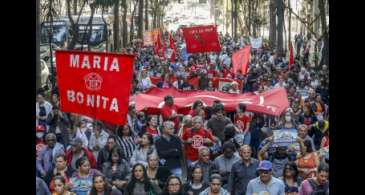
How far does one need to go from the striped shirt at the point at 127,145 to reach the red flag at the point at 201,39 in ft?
40.9

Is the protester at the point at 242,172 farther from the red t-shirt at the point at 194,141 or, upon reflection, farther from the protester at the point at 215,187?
the red t-shirt at the point at 194,141

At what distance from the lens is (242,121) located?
12.7 metres

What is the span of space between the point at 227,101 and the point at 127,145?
11.3 feet

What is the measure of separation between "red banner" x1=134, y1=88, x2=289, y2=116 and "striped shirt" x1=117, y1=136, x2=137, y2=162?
2515mm

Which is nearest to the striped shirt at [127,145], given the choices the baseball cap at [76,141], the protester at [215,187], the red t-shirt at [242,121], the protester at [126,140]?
the protester at [126,140]

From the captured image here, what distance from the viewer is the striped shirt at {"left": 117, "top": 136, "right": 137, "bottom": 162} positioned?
10.4 meters

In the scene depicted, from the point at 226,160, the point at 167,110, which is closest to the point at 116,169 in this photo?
the point at 226,160

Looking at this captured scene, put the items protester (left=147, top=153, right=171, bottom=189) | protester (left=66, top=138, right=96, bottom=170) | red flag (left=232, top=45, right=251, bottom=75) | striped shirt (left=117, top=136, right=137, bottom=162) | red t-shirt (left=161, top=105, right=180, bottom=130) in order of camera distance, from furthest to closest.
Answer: red flag (left=232, top=45, right=251, bottom=75) → red t-shirt (left=161, top=105, right=180, bottom=130) → striped shirt (left=117, top=136, right=137, bottom=162) → protester (left=66, top=138, right=96, bottom=170) → protester (left=147, top=153, right=171, bottom=189)

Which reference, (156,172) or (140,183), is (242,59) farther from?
(140,183)

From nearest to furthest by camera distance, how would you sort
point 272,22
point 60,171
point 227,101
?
point 60,171, point 227,101, point 272,22

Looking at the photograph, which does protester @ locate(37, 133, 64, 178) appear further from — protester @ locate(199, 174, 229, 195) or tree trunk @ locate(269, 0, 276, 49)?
tree trunk @ locate(269, 0, 276, 49)

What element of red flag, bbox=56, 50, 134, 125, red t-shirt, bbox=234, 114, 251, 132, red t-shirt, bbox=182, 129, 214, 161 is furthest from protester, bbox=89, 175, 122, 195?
red t-shirt, bbox=234, 114, 251, 132

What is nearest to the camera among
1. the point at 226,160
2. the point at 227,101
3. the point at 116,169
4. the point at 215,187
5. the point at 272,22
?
the point at 215,187
